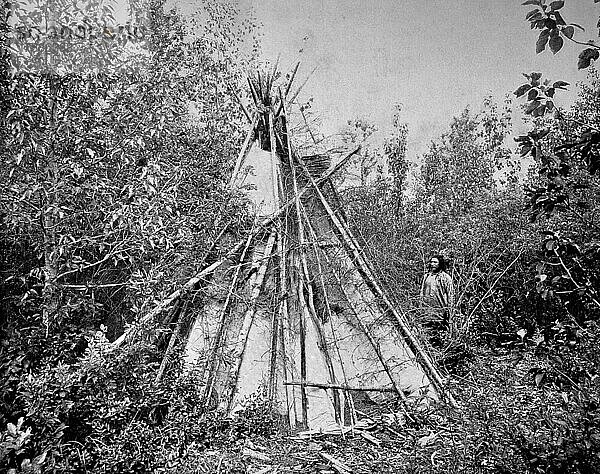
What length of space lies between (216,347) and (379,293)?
180cm

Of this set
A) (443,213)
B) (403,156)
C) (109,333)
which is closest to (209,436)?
(109,333)

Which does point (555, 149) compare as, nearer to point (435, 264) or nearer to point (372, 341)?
point (372, 341)

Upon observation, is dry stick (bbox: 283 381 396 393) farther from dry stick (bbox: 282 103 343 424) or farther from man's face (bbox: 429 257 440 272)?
man's face (bbox: 429 257 440 272)

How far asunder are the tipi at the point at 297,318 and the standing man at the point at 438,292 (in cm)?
223

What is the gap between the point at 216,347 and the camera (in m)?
5.06

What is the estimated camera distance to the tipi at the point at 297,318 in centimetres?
505

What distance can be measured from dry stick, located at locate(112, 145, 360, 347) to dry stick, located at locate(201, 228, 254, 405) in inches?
5.6

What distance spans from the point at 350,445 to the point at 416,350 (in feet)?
4.85

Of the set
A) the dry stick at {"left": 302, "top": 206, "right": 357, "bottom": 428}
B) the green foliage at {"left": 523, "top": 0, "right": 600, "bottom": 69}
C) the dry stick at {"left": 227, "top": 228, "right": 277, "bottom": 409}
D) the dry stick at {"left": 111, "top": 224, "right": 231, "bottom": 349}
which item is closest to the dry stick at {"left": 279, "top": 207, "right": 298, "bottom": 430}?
the dry stick at {"left": 227, "top": 228, "right": 277, "bottom": 409}

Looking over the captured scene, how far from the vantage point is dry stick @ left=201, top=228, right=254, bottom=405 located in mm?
4844

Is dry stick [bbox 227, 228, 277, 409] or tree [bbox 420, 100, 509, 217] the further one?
tree [bbox 420, 100, 509, 217]

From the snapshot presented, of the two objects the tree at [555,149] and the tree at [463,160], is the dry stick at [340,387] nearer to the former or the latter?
the tree at [555,149]

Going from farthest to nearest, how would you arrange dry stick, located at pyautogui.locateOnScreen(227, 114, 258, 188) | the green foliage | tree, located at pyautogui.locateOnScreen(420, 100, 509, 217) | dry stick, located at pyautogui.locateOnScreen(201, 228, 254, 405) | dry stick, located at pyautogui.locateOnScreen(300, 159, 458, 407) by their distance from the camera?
1. tree, located at pyautogui.locateOnScreen(420, 100, 509, 217)
2. dry stick, located at pyautogui.locateOnScreen(227, 114, 258, 188)
3. dry stick, located at pyautogui.locateOnScreen(300, 159, 458, 407)
4. dry stick, located at pyautogui.locateOnScreen(201, 228, 254, 405)
5. the green foliage

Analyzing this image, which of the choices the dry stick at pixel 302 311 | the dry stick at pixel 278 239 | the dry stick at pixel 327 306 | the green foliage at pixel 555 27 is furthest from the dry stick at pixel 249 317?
the green foliage at pixel 555 27
